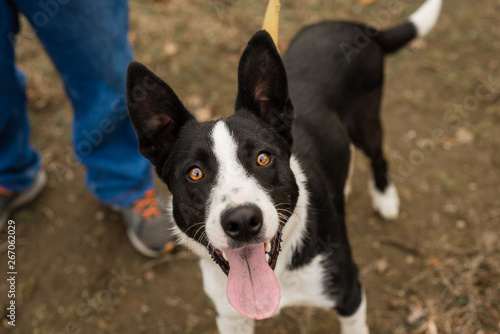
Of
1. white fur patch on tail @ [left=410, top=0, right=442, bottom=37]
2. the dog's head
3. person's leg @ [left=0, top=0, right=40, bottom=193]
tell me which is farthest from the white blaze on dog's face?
white fur patch on tail @ [left=410, top=0, right=442, bottom=37]

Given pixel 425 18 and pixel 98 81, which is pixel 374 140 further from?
pixel 98 81

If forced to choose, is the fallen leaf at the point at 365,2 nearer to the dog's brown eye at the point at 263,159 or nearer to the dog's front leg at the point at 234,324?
the dog's brown eye at the point at 263,159

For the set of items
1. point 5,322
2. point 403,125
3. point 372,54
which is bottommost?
point 5,322

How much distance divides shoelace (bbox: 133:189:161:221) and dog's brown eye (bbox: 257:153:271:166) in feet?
5.75

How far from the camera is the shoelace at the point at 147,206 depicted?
141 inches

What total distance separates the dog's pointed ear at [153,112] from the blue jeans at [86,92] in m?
1.02

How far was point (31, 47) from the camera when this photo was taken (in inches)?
205

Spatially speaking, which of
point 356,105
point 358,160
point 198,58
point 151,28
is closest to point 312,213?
point 356,105

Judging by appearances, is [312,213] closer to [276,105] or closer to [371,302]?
[276,105]

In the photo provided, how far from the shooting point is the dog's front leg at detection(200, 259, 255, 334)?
2.38 metres

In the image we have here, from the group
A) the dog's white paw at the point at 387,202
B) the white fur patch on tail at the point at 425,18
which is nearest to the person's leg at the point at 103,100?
the dog's white paw at the point at 387,202

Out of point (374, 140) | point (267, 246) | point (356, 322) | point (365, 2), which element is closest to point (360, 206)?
point (374, 140)

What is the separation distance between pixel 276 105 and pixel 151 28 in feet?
11.4

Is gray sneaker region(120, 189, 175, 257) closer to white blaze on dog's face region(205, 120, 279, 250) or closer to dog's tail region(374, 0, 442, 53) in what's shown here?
white blaze on dog's face region(205, 120, 279, 250)
